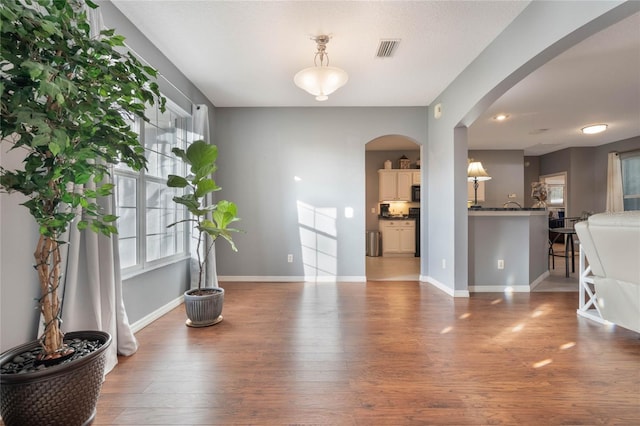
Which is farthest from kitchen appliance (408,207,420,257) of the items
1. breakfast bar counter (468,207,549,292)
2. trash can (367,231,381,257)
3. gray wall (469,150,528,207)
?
breakfast bar counter (468,207,549,292)

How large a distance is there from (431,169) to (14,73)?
4.49 m

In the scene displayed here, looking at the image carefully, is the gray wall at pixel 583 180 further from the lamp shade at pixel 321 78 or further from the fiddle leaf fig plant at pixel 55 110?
the fiddle leaf fig plant at pixel 55 110

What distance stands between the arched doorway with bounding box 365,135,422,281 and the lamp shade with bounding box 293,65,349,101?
178 inches

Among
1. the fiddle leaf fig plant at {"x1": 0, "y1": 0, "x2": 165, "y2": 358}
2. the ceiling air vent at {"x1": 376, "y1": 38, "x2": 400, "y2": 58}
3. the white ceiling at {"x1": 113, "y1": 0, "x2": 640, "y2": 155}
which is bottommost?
the fiddle leaf fig plant at {"x1": 0, "y1": 0, "x2": 165, "y2": 358}

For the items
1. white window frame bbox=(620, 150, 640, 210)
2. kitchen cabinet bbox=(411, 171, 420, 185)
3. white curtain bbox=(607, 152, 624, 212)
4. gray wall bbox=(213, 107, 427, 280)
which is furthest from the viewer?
kitchen cabinet bbox=(411, 171, 420, 185)

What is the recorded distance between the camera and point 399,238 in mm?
7566

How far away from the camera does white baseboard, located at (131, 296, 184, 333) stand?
2.78m

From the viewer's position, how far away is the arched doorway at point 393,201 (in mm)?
7559

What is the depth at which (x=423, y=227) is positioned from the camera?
15.7 feet

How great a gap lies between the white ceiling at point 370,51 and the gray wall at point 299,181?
262 millimetres

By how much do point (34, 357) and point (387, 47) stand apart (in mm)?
3415

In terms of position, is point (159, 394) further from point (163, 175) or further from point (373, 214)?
point (373, 214)

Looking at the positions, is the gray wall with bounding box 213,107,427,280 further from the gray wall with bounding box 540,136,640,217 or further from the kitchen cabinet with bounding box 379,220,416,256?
the gray wall with bounding box 540,136,640,217

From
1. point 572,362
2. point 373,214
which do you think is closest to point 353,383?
point 572,362
